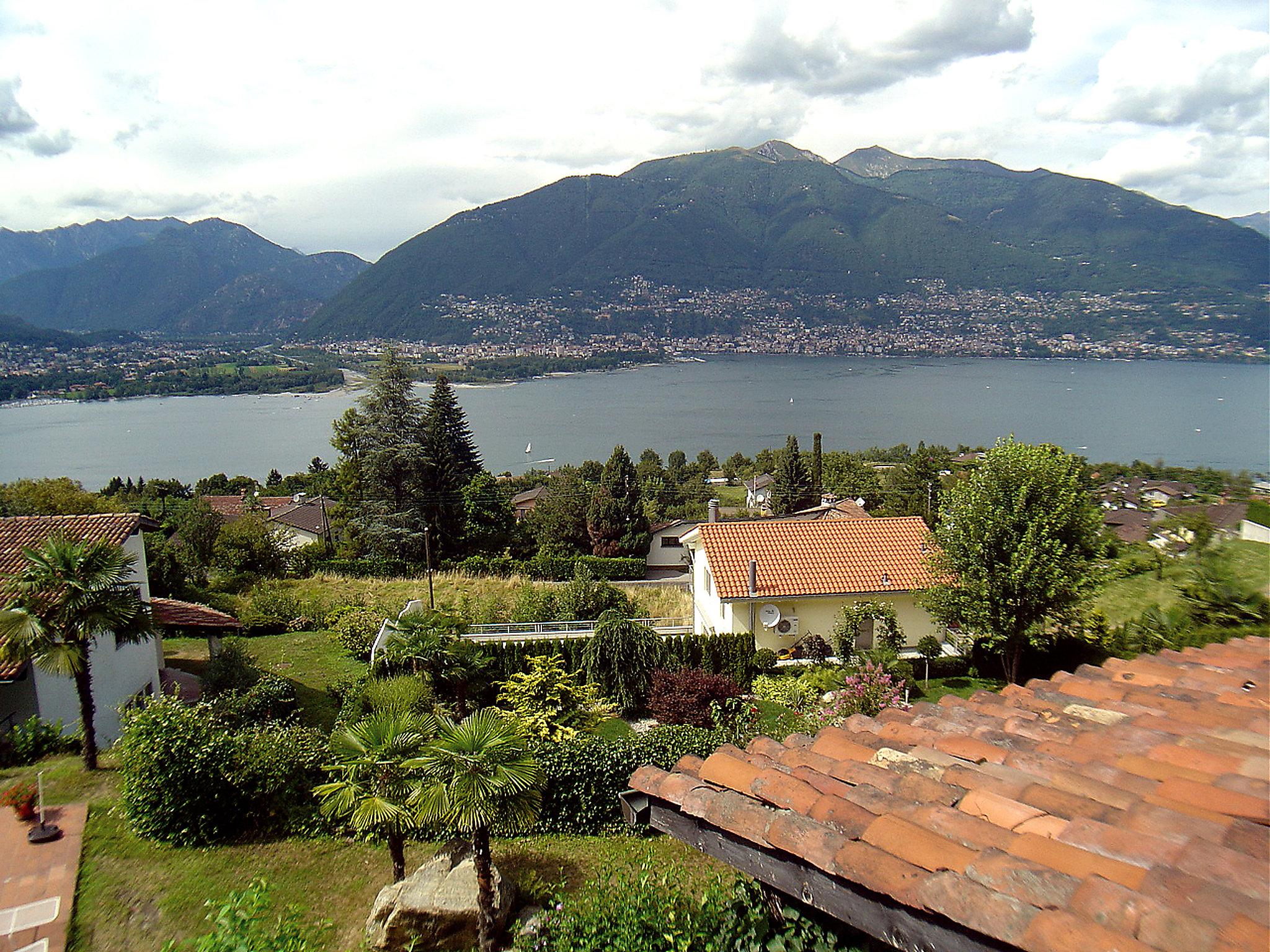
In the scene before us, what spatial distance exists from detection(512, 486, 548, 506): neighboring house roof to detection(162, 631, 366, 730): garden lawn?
26.9m

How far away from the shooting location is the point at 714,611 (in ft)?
61.6

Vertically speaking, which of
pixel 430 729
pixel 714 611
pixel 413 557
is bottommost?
pixel 413 557

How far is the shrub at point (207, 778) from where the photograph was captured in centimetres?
830

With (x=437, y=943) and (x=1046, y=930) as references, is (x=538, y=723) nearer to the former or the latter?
(x=437, y=943)

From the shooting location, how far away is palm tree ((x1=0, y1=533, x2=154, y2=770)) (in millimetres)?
9336

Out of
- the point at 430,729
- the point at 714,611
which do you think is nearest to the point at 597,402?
the point at 714,611

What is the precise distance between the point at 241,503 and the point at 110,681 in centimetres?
3831

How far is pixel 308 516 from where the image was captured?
41.0m

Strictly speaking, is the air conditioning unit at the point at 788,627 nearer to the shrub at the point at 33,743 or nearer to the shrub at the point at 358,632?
the shrub at the point at 358,632

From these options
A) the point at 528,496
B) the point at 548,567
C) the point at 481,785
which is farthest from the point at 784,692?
the point at 528,496

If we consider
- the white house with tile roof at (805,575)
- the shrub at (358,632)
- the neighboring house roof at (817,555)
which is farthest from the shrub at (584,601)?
the shrub at (358,632)

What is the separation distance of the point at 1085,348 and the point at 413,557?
197 metres

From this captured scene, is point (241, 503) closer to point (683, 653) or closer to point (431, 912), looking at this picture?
point (683, 653)

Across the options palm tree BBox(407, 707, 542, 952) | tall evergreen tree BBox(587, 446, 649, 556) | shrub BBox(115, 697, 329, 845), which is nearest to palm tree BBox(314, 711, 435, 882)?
palm tree BBox(407, 707, 542, 952)
